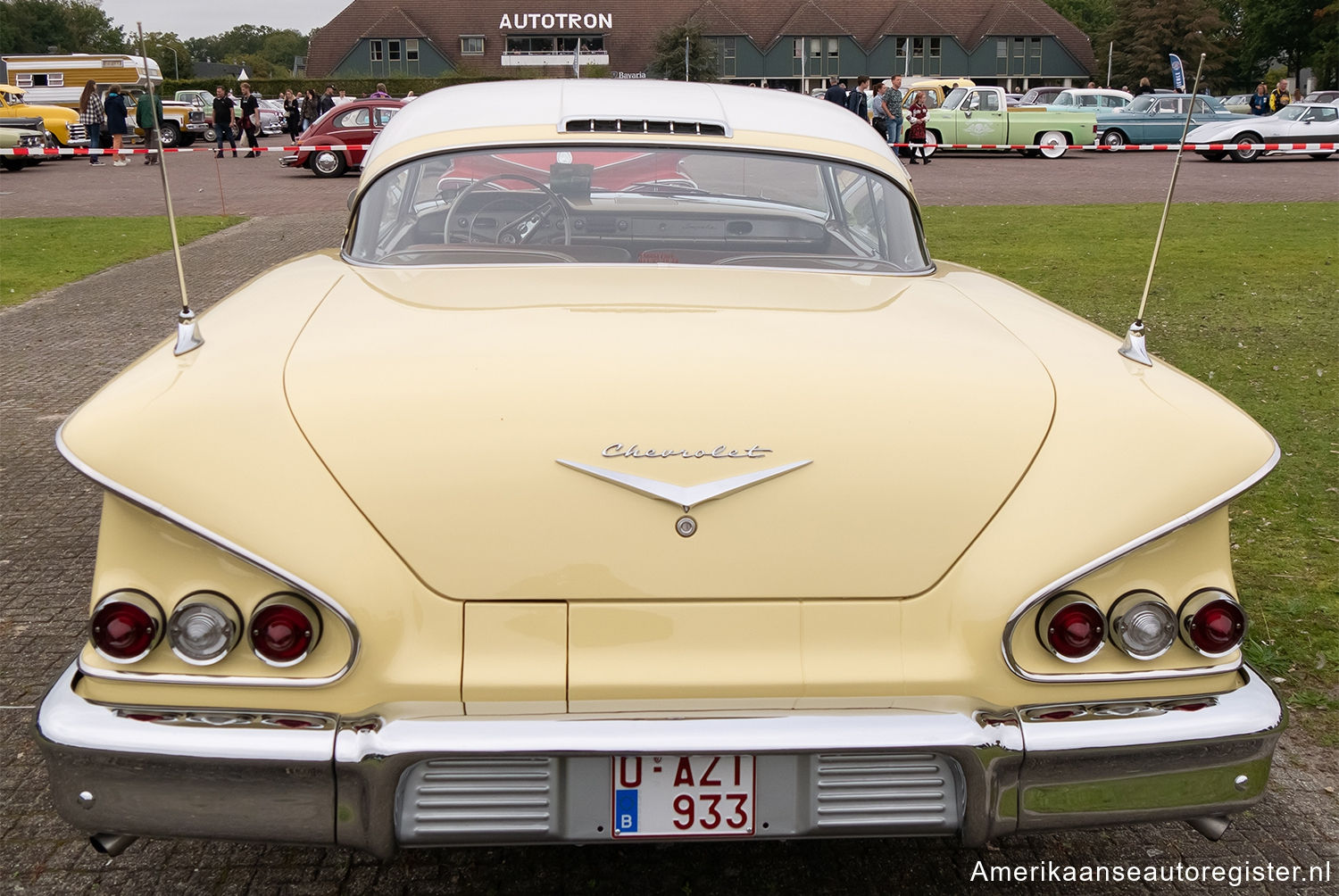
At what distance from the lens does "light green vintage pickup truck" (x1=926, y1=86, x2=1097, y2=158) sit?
2934cm

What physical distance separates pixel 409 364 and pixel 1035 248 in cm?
1207

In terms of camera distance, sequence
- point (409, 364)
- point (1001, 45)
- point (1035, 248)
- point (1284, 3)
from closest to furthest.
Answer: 1. point (409, 364)
2. point (1035, 248)
3. point (1284, 3)
4. point (1001, 45)

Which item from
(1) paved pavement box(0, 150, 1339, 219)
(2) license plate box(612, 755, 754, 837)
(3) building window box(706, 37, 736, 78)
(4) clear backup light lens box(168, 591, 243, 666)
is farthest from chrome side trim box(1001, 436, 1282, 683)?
(3) building window box(706, 37, 736, 78)

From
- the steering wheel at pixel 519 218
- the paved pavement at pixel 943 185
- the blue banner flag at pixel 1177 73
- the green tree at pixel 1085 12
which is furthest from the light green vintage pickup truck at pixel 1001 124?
the green tree at pixel 1085 12

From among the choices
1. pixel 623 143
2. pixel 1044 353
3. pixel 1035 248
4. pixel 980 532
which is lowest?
pixel 1035 248

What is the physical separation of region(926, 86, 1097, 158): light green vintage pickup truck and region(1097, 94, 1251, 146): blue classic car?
2140 millimetres

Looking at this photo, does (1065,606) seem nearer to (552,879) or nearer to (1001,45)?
Result: (552,879)

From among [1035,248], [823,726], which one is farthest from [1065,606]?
[1035,248]

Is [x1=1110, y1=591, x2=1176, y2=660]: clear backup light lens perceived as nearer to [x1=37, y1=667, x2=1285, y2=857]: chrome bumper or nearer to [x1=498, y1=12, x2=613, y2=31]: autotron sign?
[x1=37, y1=667, x2=1285, y2=857]: chrome bumper

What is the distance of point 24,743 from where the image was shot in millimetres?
3447

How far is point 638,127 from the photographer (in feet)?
12.3

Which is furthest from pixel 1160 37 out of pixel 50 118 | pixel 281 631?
pixel 281 631

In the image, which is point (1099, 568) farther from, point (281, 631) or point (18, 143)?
point (18, 143)

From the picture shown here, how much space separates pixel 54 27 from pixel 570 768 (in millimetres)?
124645
